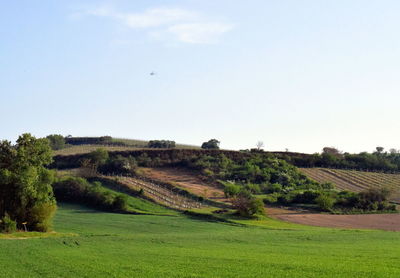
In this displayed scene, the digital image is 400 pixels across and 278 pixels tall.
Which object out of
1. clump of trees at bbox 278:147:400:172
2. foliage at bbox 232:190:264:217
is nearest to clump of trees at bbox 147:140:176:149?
clump of trees at bbox 278:147:400:172

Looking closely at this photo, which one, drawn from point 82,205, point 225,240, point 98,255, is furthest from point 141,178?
point 98,255

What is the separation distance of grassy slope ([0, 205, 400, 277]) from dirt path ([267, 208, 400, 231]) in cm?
1056

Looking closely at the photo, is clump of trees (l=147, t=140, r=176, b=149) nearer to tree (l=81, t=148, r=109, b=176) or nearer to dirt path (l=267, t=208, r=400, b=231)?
tree (l=81, t=148, r=109, b=176)

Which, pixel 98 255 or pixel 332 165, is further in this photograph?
pixel 332 165

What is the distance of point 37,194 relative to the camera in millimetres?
52844

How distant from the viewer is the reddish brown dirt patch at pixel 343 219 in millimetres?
61500

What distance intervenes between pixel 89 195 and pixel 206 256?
5456 cm

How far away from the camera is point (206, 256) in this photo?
3188 cm

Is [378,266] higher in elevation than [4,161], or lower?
lower

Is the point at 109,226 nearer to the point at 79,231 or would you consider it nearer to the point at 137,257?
the point at 79,231

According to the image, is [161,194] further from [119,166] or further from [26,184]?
[26,184]

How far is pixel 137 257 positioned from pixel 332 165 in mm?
98235

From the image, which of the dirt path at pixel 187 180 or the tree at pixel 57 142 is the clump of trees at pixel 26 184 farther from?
the tree at pixel 57 142

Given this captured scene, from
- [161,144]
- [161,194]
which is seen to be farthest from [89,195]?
[161,144]
